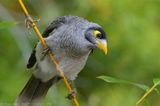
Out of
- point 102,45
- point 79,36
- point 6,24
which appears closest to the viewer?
point 6,24

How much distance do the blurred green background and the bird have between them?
3.01 ft

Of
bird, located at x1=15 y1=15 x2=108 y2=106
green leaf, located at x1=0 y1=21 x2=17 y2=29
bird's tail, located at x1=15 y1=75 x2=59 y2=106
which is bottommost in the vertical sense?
bird's tail, located at x1=15 y1=75 x2=59 y2=106

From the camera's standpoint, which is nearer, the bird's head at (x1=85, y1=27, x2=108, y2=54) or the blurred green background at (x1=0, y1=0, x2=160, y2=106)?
the bird's head at (x1=85, y1=27, x2=108, y2=54)

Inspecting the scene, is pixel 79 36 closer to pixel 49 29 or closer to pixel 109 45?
pixel 49 29

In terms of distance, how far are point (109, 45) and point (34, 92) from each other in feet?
6.25

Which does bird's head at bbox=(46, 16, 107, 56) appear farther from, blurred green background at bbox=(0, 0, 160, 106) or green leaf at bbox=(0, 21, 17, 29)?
green leaf at bbox=(0, 21, 17, 29)

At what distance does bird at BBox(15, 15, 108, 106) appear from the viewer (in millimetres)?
4305

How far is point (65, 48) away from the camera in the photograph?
4465mm

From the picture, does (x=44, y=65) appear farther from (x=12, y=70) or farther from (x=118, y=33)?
(x=118, y=33)

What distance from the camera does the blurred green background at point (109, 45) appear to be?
6066 mm

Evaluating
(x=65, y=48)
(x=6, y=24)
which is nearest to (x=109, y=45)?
(x=65, y=48)

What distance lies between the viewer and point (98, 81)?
6914 millimetres

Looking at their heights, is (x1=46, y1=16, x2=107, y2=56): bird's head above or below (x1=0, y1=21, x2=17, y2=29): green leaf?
below

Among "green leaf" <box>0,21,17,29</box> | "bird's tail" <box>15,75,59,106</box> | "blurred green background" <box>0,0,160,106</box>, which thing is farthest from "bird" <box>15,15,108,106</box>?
"green leaf" <box>0,21,17,29</box>
